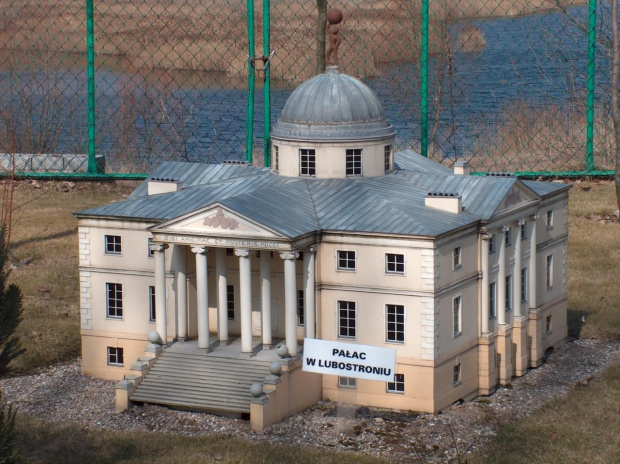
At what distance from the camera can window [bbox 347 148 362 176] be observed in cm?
4750

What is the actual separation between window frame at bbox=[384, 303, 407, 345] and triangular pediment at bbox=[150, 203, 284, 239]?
12.5 ft

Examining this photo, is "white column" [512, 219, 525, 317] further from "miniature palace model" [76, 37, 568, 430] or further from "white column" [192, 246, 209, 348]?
"white column" [192, 246, 209, 348]

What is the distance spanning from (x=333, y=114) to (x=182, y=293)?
7296 millimetres

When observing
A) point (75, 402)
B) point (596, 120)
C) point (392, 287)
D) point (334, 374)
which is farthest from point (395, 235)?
point (596, 120)

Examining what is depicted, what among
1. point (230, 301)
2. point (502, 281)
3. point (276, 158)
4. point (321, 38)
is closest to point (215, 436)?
point (230, 301)

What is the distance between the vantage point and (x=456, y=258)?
144ft

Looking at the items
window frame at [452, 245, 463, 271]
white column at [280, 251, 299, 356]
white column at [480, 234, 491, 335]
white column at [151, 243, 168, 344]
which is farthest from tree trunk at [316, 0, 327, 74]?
white column at [280, 251, 299, 356]

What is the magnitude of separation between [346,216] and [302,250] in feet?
5.88

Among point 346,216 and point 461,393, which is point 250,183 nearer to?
point 346,216

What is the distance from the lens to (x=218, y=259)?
44469mm

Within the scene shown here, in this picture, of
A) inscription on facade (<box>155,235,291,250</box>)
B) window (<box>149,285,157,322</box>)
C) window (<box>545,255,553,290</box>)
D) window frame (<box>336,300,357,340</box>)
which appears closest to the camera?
inscription on facade (<box>155,235,291,250</box>)

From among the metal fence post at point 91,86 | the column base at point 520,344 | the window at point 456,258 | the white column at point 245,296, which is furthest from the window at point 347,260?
the metal fence post at point 91,86

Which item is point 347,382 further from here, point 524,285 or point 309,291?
point 524,285

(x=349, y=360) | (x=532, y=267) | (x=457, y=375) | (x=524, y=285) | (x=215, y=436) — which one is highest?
(x=532, y=267)
